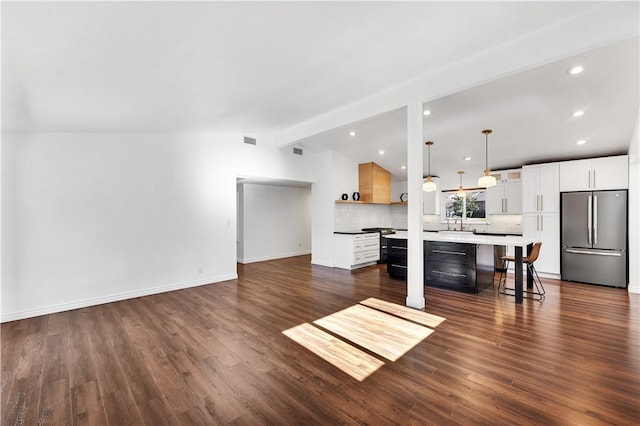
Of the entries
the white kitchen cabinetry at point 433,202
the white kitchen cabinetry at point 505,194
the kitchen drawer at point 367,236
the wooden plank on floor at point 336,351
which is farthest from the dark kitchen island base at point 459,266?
the white kitchen cabinetry at point 433,202

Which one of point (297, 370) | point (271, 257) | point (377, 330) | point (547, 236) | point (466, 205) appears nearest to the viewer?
point (297, 370)

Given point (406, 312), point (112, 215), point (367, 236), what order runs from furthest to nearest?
point (367, 236)
point (112, 215)
point (406, 312)

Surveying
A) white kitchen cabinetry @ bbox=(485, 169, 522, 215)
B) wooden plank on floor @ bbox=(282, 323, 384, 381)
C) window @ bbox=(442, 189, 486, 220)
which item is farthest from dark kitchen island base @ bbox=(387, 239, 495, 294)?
window @ bbox=(442, 189, 486, 220)

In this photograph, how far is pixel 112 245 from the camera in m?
4.37

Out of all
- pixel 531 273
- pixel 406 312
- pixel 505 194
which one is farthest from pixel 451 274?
pixel 505 194

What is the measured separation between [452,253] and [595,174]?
320 cm

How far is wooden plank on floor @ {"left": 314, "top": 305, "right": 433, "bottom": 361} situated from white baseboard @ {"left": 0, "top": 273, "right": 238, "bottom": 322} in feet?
9.36

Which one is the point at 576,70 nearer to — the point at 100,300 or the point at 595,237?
the point at 595,237

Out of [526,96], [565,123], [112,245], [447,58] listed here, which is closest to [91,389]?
[112,245]

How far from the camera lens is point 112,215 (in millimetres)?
4367

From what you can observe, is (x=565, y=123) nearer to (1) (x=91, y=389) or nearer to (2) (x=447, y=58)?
(2) (x=447, y=58)

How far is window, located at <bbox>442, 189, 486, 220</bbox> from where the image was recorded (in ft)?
24.3

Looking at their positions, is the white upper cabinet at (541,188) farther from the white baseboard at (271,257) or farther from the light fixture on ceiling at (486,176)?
the white baseboard at (271,257)

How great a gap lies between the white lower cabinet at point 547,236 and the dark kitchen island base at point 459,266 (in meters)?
1.69
